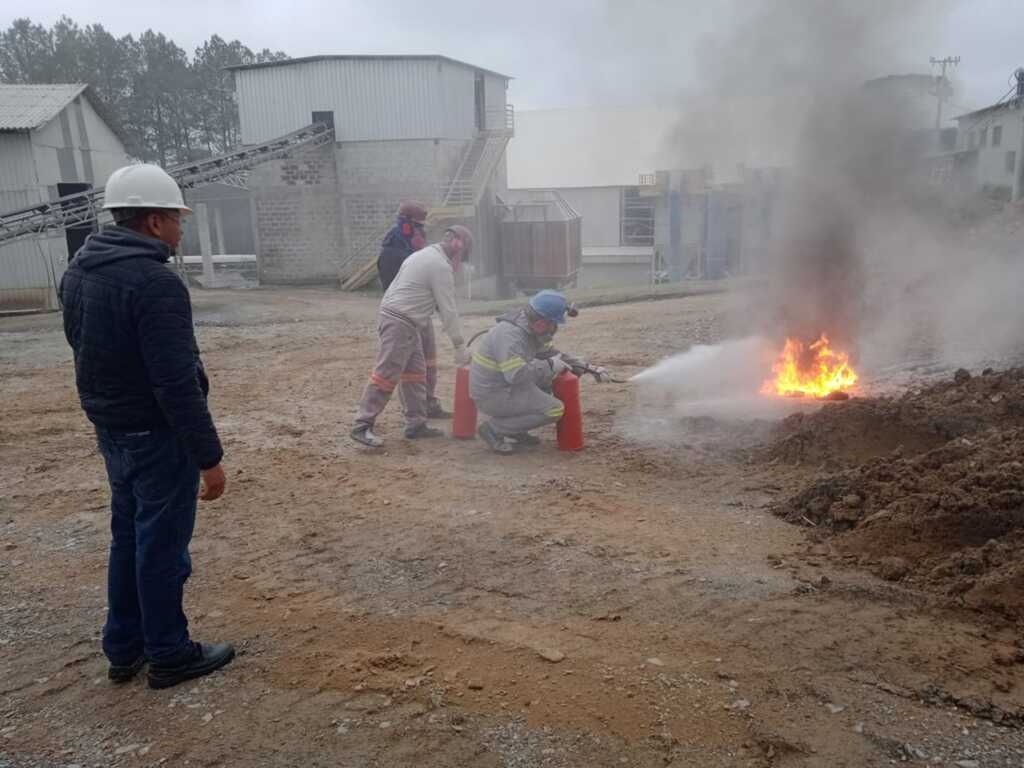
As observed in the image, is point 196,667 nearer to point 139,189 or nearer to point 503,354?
point 139,189

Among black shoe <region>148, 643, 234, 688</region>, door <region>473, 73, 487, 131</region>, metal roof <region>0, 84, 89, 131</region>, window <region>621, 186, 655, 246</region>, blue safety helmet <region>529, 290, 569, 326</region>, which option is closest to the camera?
black shoe <region>148, 643, 234, 688</region>

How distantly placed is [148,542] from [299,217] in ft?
73.5

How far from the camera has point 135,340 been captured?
3.00 m

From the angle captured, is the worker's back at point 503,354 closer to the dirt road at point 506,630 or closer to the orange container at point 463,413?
the orange container at point 463,413

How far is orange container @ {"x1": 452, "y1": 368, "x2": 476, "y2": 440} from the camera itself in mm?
6555

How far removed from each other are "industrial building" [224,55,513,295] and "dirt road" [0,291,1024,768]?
18.2 meters

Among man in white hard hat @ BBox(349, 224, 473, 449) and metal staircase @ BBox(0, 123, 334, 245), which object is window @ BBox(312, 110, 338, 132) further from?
man in white hard hat @ BBox(349, 224, 473, 449)

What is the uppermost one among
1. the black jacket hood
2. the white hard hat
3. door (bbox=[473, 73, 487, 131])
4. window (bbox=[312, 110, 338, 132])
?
door (bbox=[473, 73, 487, 131])

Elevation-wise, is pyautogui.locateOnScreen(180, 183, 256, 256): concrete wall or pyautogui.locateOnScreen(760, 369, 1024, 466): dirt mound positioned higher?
pyautogui.locateOnScreen(180, 183, 256, 256): concrete wall

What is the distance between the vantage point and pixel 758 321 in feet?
29.7

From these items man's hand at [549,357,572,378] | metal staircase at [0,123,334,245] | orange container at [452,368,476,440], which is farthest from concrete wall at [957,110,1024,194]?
metal staircase at [0,123,334,245]

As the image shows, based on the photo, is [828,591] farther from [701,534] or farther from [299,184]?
[299,184]

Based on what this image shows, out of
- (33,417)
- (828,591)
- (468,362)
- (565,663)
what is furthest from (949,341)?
(33,417)

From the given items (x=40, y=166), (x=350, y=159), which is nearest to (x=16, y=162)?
(x=40, y=166)
